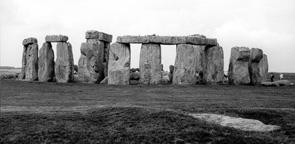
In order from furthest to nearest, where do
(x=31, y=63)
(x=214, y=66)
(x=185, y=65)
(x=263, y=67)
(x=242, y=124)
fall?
(x=31, y=63), (x=263, y=67), (x=214, y=66), (x=185, y=65), (x=242, y=124)

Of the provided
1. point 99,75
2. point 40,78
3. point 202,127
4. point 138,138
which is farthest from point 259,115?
point 40,78

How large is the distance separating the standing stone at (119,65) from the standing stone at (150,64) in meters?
0.92

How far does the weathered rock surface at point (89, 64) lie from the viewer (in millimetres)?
29188

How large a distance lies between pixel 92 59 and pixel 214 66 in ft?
26.5

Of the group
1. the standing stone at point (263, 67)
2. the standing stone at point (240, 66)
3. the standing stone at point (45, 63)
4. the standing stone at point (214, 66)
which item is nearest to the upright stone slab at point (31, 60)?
the standing stone at point (45, 63)

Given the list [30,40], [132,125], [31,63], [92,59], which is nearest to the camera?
[132,125]

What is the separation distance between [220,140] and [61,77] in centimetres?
2049

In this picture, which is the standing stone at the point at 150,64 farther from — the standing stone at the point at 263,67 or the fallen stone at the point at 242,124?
→ the fallen stone at the point at 242,124

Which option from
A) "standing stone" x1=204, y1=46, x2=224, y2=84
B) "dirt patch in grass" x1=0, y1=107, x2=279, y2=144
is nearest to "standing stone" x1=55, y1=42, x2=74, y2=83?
"standing stone" x1=204, y1=46, x2=224, y2=84

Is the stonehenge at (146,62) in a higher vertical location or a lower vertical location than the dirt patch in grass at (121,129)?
higher

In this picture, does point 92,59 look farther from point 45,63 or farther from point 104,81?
point 45,63

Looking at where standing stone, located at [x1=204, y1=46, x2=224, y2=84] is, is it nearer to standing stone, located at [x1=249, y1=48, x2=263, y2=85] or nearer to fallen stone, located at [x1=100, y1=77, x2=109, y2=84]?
standing stone, located at [x1=249, y1=48, x2=263, y2=85]

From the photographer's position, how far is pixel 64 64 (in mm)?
29344

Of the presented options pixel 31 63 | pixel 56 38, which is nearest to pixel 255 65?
pixel 56 38
